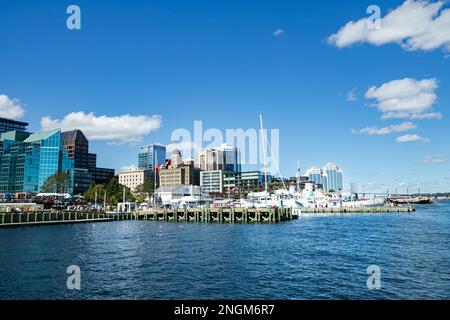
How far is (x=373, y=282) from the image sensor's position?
30.2 m

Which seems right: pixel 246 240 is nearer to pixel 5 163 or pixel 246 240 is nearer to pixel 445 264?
pixel 445 264

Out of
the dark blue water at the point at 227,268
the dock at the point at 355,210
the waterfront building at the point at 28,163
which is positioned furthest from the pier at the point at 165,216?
the waterfront building at the point at 28,163

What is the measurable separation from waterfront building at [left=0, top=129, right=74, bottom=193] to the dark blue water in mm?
146333

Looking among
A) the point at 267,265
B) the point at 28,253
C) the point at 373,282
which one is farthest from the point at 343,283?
the point at 28,253

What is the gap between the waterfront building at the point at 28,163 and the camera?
188875mm

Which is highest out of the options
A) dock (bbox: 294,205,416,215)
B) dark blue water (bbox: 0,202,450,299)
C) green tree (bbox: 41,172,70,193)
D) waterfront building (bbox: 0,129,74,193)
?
waterfront building (bbox: 0,129,74,193)

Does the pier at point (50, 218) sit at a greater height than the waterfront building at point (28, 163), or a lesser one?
lesser

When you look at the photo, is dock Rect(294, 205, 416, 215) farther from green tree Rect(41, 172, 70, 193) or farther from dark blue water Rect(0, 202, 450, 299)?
green tree Rect(41, 172, 70, 193)

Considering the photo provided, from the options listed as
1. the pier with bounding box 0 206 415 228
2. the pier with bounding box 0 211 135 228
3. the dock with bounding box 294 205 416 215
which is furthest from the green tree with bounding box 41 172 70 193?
the dock with bounding box 294 205 416 215

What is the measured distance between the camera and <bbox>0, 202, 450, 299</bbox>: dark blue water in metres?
28.0

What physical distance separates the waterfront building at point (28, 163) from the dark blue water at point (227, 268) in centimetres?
14633

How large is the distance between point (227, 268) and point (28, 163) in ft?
600

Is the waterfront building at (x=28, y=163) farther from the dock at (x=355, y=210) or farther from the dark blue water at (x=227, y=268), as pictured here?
the dark blue water at (x=227, y=268)

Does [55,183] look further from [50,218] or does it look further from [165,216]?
[165,216]
